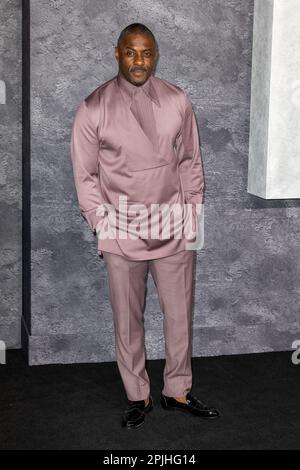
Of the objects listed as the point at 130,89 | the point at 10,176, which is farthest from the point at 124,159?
the point at 10,176

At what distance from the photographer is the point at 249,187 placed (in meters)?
3.48

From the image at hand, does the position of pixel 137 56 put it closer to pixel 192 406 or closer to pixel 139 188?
pixel 139 188

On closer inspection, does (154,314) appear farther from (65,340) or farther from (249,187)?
(249,187)

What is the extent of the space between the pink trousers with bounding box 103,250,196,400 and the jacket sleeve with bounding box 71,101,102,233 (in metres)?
0.21

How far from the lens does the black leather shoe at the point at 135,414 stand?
276 centimetres

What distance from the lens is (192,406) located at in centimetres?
288

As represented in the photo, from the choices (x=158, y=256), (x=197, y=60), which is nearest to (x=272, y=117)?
(x=197, y=60)

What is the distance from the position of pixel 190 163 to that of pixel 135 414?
3.42 feet

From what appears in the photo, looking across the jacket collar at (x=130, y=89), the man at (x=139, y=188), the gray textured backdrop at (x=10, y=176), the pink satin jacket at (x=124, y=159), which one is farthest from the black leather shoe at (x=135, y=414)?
the jacket collar at (x=130, y=89)

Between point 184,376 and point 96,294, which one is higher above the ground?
point 96,294

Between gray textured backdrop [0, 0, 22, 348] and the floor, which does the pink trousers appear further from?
gray textured backdrop [0, 0, 22, 348]

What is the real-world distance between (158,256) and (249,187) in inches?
34.6

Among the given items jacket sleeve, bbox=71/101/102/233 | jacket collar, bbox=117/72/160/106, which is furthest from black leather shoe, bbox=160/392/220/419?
jacket collar, bbox=117/72/160/106

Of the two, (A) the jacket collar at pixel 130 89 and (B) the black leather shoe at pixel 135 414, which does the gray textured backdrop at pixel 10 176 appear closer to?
(A) the jacket collar at pixel 130 89
